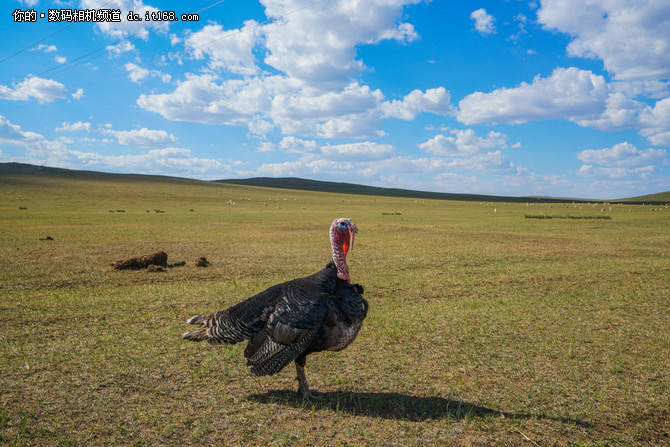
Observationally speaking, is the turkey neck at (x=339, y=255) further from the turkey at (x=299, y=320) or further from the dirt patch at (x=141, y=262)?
the dirt patch at (x=141, y=262)

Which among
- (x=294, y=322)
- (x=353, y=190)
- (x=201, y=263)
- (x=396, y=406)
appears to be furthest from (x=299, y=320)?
(x=353, y=190)

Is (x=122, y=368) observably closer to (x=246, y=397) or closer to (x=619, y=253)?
(x=246, y=397)

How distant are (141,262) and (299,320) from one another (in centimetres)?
1293

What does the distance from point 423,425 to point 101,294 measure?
424 inches

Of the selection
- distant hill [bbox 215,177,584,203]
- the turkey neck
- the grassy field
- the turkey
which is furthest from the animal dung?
distant hill [bbox 215,177,584,203]

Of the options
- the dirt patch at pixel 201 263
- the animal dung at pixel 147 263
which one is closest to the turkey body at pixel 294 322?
the animal dung at pixel 147 263

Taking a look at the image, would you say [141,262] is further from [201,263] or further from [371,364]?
[371,364]

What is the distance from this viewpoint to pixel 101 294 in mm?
12352

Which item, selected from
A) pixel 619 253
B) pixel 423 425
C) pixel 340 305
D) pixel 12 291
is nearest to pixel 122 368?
pixel 340 305

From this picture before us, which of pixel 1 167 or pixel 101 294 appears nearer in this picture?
pixel 101 294

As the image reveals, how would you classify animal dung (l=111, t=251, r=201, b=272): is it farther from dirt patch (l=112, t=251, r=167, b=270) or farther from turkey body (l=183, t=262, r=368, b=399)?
turkey body (l=183, t=262, r=368, b=399)

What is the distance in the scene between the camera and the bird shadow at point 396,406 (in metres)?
5.66

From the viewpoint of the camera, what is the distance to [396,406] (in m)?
5.91

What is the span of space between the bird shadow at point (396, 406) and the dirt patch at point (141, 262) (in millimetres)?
11947
